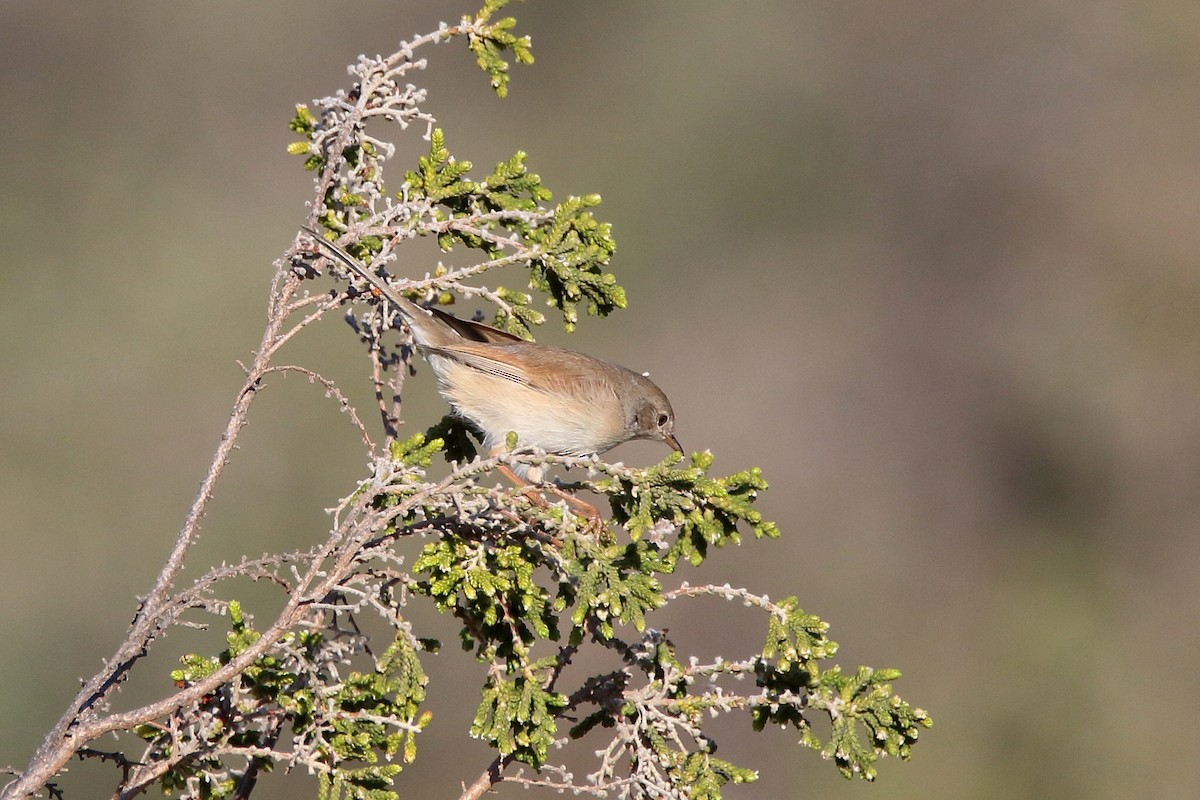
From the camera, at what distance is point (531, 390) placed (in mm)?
5816

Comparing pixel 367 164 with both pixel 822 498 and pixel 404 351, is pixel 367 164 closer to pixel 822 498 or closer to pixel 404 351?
pixel 404 351

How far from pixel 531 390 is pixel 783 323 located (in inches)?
538

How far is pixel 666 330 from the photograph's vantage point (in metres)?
18.5

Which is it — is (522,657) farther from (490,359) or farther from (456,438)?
(490,359)

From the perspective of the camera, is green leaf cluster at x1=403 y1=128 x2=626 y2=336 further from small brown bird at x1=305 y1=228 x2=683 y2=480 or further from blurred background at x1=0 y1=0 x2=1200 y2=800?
blurred background at x1=0 y1=0 x2=1200 y2=800

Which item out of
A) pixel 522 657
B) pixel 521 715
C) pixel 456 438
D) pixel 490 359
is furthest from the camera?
pixel 490 359

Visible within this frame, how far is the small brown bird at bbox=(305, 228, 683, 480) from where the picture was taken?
5590 millimetres

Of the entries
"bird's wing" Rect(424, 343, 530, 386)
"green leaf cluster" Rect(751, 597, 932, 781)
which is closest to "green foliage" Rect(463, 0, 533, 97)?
"bird's wing" Rect(424, 343, 530, 386)

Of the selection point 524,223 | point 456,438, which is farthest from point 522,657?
point 524,223

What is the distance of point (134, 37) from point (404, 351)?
1901 centimetres

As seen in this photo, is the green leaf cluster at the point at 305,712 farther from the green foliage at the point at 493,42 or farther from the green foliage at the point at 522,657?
the green foliage at the point at 493,42

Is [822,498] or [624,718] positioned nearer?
[624,718]

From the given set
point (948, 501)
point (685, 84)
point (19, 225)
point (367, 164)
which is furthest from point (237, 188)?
point (367, 164)

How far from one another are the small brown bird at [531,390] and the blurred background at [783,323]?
6871 mm
